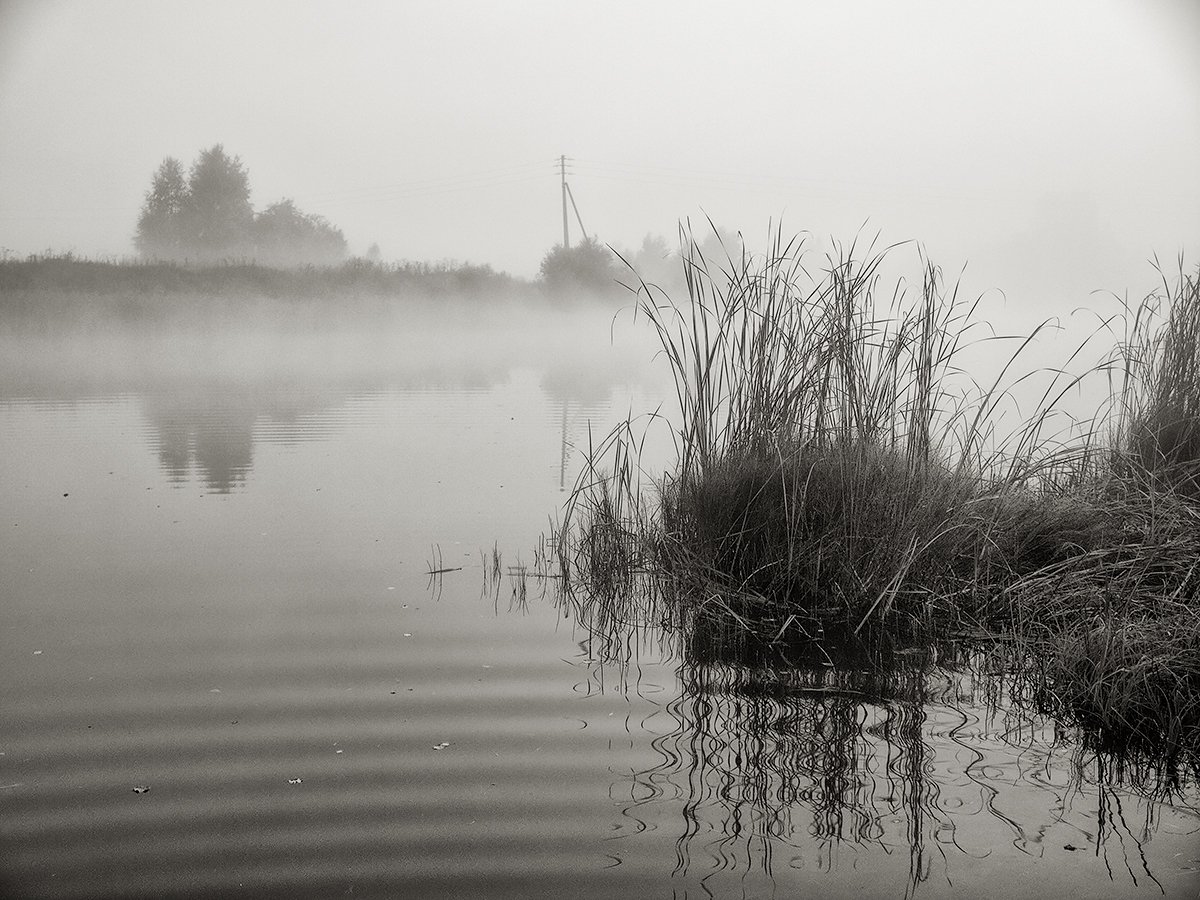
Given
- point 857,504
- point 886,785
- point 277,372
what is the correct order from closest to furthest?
1. point 886,785
2. point 857,504
3. point 277,372

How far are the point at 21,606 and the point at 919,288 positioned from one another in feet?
7.62

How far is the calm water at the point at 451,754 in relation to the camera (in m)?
1.08

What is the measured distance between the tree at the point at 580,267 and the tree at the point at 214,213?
25.7 feet

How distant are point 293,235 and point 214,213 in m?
1.98

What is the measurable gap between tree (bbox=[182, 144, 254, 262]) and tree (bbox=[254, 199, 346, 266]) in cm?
43

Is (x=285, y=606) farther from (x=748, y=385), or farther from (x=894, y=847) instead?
(x=894, y=847)

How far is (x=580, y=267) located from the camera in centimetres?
1631

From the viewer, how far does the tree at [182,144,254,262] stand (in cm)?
2002

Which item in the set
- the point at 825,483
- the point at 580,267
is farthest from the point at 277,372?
the point at 825,483

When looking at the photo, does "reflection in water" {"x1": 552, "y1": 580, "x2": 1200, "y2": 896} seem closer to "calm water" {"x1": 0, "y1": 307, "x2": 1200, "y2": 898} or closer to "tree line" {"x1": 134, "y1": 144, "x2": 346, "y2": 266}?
"calm water" {"x1": 0, "y1": 307, "x2": 1200, "y2": 898}

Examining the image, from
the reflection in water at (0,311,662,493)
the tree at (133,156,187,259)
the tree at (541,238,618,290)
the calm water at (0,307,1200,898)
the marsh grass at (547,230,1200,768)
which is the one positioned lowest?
the calm water at (0,307,1200,898)

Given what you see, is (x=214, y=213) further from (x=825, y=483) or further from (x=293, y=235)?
(x=825, y=483)

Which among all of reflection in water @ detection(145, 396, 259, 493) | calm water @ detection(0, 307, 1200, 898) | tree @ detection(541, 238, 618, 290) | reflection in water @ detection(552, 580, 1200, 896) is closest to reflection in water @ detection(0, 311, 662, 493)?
reflection in water @ detection(145, 396, 259, 493)

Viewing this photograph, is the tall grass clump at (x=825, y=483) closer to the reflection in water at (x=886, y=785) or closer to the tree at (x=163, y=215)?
the reflection in water at (x=886, y=785)
